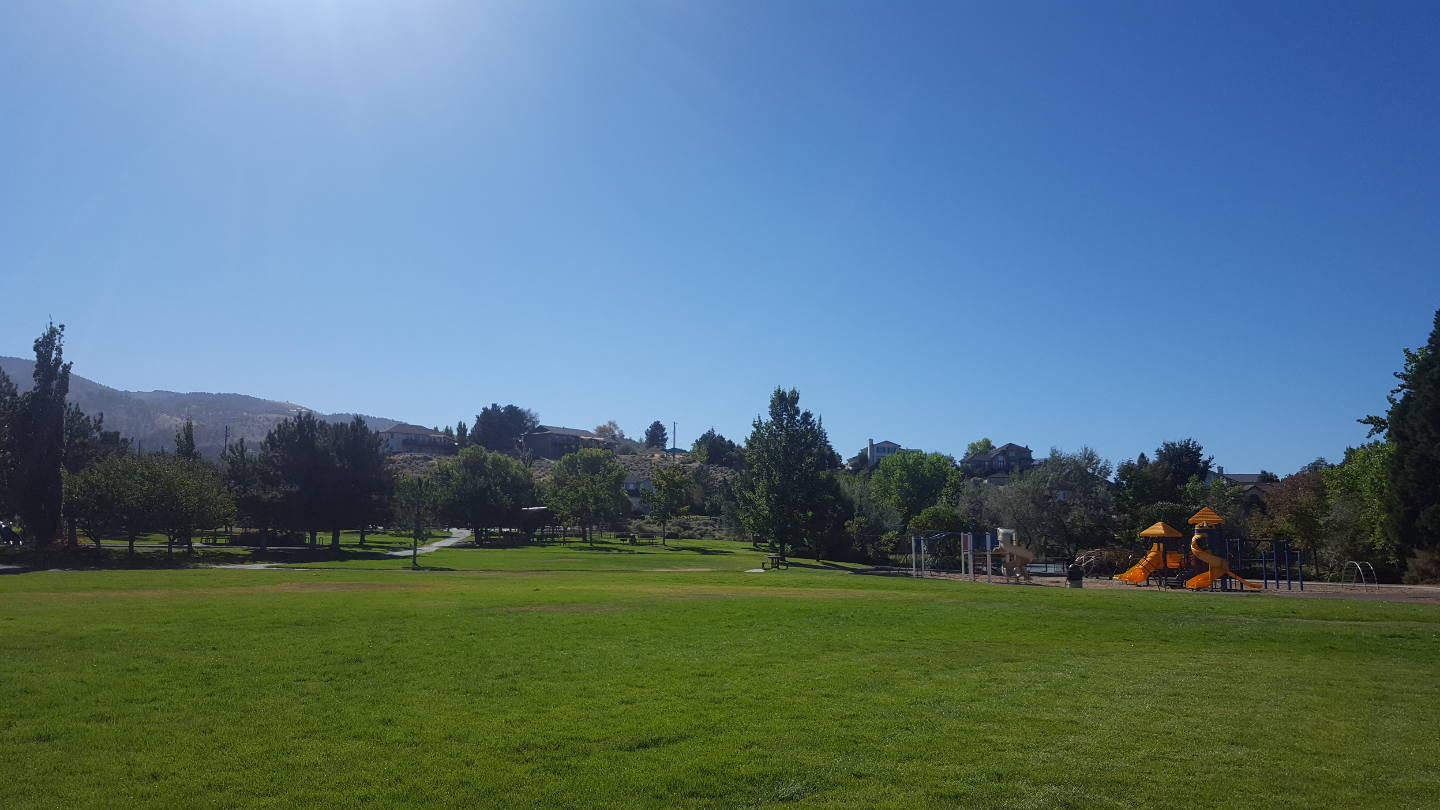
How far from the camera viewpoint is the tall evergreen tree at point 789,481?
64750mm

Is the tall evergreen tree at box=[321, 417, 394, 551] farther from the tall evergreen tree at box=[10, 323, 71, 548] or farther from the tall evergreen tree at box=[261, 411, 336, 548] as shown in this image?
the tall evergreen tree at box=[10, 323, 71, 548]

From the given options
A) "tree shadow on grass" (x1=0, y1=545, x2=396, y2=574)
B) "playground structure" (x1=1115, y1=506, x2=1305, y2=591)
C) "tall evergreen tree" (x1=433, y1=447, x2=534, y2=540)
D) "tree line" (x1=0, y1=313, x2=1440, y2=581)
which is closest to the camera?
"playground structure" (x1=1115, y1=506, x2=1305, y2=591)

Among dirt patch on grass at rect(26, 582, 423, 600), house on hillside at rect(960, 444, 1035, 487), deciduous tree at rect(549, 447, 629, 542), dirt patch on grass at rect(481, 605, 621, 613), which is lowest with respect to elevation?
dirt patch on grass at rect(26, 582, 423, 600)

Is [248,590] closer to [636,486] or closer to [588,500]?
[588,500]

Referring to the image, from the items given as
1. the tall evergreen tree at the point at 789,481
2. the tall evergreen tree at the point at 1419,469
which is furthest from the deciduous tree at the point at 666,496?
the tall evergreen tree at the point at 1419,469

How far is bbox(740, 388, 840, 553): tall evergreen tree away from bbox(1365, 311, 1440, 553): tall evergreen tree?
35.6 metres

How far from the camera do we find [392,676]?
44.1 ft

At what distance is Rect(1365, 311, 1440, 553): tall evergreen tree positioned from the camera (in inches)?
1603

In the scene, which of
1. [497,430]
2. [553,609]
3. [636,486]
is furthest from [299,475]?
[497,430]

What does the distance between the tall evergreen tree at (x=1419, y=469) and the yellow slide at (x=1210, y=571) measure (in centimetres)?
1045

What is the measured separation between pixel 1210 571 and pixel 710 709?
3359cm

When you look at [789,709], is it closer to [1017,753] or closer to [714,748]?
[714,748]

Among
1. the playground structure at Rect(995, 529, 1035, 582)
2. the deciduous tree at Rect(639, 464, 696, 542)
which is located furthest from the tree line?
the playground structure at Rect(995, 529, 1035, 582)

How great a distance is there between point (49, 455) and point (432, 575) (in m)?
35.5
